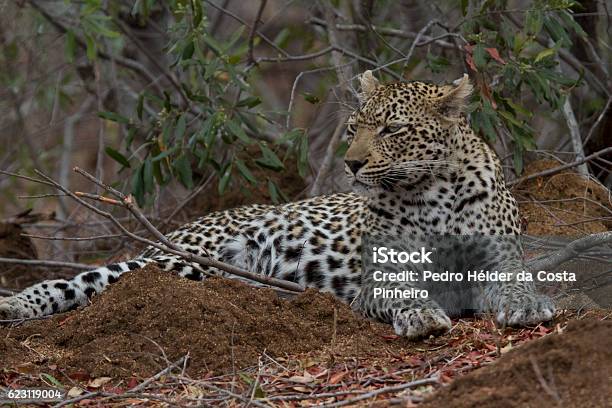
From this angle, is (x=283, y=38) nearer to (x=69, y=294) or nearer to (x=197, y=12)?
(x=197, y=12)

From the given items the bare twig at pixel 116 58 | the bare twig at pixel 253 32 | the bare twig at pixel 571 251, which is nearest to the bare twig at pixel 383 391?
the bare twig at pixel 571 251

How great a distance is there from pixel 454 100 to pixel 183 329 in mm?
2542

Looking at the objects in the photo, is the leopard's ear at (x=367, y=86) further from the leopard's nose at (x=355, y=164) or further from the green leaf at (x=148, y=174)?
the green leaf at (x=148, y=174)

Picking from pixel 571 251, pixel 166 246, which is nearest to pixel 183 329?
pixel 166 246

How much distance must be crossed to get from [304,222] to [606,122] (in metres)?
3.41

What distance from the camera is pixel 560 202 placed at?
951 centimetres

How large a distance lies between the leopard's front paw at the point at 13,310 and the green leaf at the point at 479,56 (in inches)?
155

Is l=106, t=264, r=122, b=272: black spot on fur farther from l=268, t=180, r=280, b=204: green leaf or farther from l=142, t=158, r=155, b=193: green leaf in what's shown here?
l=268, t=180, r=280, b=204: green leaf

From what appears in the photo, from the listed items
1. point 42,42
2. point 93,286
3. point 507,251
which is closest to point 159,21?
point 42,42

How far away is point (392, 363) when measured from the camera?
6277 mm

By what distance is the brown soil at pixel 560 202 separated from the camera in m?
8.90

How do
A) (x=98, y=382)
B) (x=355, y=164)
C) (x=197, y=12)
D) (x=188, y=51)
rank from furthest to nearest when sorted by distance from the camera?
(x=188, y=51)
(x=197, y=12)
(x=355, y=164)
(x=98, y=382)

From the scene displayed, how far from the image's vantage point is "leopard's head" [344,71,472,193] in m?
7.48

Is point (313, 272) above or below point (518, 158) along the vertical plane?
below
